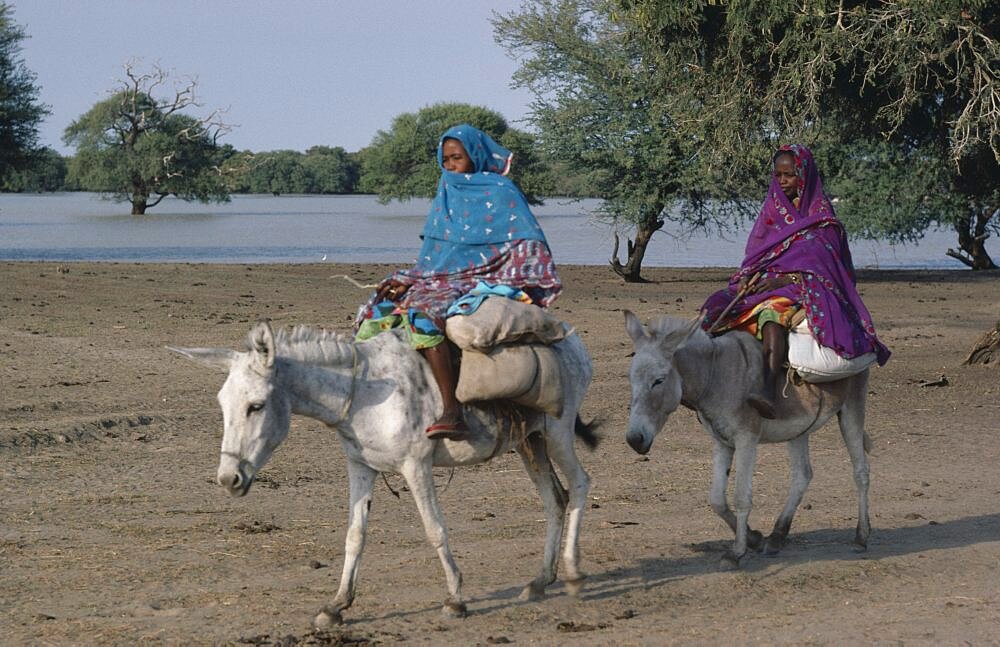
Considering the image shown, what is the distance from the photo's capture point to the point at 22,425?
1080 cm

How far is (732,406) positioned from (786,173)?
1696 mm

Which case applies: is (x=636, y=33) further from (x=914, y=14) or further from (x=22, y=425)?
(x=22, y=425)

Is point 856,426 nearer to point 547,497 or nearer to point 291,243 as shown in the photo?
point 547,497

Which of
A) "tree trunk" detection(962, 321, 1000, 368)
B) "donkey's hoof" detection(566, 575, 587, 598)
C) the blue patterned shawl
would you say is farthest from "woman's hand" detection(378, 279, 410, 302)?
"tree trunk" detection(962, 321, 1000, 368)

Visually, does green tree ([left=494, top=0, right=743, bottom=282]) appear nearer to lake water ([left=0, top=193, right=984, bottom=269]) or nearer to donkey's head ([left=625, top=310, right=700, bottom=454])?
lake water ([left=0, top=193, right=984, bottom=269])

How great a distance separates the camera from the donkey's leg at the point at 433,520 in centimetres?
622

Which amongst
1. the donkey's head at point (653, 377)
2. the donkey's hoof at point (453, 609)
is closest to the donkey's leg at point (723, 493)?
the donkey's head at point (653, 377)

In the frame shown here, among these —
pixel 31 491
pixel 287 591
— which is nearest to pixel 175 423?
pixel 31 491

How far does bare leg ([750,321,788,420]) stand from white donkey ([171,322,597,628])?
188 centimetres

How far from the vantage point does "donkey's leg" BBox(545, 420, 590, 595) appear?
6.80 metres

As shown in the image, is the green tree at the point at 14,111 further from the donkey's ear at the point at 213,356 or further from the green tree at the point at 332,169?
the green tree at the point at 332,169

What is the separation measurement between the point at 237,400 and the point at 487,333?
130 centimetres

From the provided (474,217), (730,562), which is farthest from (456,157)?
(730,562)

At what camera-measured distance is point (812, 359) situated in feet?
25.3
